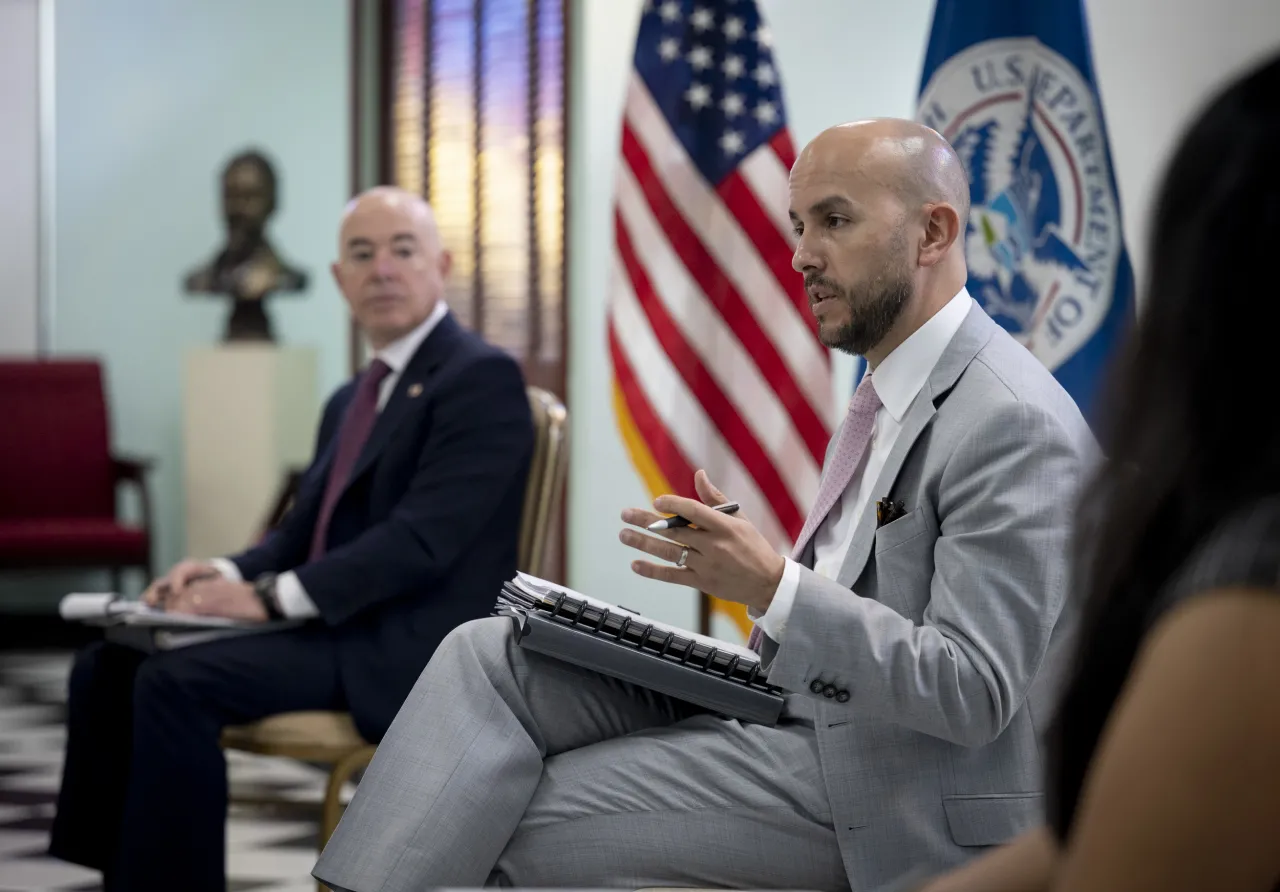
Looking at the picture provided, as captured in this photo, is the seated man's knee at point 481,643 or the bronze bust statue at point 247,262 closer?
the seated man's knee at point 481,643

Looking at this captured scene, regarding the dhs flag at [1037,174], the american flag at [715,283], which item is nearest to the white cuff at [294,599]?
the american flag at [715,283]

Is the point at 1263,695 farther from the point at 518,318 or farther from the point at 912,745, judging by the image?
the point at 518,318

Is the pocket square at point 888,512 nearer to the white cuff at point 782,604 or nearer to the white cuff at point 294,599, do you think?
the white cuff at point 782,604

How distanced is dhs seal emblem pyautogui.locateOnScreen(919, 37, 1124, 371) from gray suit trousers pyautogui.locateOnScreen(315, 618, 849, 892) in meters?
1.72

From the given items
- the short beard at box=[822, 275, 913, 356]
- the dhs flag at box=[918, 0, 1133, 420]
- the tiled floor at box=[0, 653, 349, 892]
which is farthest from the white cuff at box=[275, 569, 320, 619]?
the dhs flag at box=[918, 0, 1133, 420]

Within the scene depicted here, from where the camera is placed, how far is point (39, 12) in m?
6.43

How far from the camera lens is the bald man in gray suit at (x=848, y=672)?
1.41 meters

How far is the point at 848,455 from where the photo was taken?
69.6 inches

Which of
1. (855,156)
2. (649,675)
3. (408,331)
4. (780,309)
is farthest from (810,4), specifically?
(649,675)

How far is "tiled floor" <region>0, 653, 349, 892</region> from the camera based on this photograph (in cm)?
303

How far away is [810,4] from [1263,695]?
149 inches

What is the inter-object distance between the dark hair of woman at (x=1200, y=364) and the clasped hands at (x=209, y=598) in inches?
82.0

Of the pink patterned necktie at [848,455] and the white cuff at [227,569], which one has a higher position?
the pink patterned necktie at [848,455]

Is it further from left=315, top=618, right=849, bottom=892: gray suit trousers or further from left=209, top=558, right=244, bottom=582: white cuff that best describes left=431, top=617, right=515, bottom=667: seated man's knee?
left=209, top=558, right=244, bottom=582: white cuff
